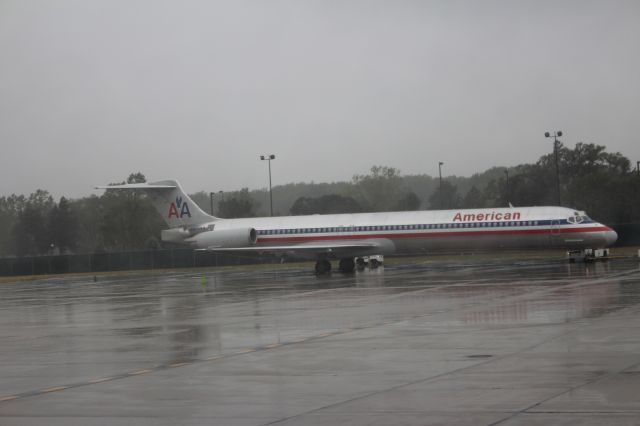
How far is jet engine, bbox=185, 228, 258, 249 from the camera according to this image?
51312mm

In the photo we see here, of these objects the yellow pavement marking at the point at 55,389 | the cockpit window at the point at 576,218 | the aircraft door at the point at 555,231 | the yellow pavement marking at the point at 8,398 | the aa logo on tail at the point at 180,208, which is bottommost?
the yellow pavement marking at the point at 55,389

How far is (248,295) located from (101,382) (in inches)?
770

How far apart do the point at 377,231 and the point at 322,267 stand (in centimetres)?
361

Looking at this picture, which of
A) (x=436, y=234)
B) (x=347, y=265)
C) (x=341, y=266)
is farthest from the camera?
(x=341, y=266)

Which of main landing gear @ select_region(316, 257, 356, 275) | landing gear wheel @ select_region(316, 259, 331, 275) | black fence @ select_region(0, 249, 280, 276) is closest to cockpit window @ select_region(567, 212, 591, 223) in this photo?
main landing gear @ select_region(316, 257, 356, 275)

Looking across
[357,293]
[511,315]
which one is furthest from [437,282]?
[511,315]

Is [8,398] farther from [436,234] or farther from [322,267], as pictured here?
[322,267]

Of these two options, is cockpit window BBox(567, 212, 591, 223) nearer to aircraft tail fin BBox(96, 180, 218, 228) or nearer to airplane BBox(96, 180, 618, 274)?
airplane BBox(96, 180, 618, 274)

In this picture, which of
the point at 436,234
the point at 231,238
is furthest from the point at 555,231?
the point at 231,238

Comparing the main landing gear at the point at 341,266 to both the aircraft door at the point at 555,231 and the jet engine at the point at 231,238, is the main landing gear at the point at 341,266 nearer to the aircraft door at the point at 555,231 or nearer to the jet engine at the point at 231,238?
the jet engine at the point at 231,238

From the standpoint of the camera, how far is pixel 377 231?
1929 inches

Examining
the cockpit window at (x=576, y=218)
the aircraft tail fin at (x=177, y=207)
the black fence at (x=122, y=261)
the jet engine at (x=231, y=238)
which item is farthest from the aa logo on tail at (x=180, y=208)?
the cockpit window at (x=576, y=218)

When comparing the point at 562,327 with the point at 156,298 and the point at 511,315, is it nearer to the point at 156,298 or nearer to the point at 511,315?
→ the point at 511,315

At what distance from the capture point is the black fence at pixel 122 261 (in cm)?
7469
